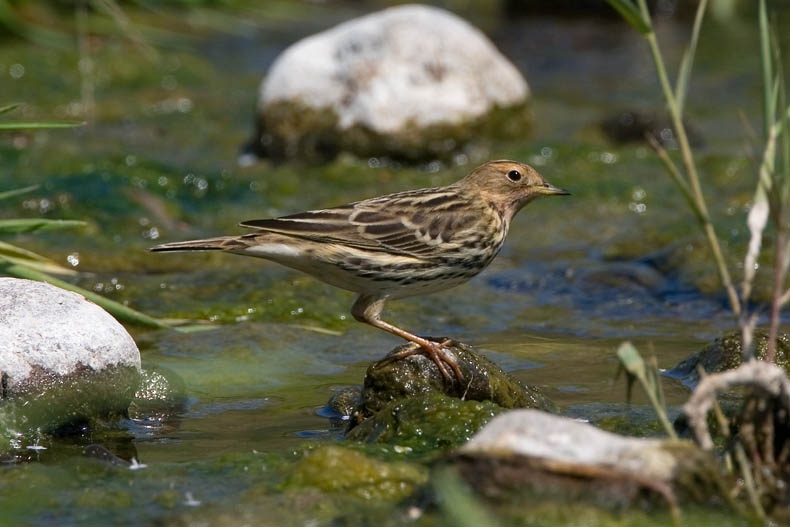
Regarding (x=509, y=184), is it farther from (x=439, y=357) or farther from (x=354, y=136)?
(x=354, y=136)

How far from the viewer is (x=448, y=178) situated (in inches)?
461

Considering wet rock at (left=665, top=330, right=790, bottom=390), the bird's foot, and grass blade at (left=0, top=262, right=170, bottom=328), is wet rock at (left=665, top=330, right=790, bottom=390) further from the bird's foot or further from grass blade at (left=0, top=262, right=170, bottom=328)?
grass blade at (left=0, top=262, right=170, bottom=328)

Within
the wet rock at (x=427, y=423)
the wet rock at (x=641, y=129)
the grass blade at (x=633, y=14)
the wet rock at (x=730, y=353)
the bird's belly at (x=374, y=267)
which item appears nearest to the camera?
the grass blade at (x=633, y=14)

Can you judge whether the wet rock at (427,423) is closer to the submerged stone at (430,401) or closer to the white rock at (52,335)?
the submerged stone at (430,401)

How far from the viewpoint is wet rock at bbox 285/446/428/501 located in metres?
4.70

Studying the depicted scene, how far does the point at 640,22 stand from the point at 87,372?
2.90 m

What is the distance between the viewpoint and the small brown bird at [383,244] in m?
6.63

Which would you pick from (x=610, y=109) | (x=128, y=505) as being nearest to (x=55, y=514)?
(x=128, y=505)

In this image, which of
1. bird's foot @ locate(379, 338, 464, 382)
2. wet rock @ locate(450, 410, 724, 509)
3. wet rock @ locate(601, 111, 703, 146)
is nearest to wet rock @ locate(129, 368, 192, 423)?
bird's foot @ locate(379, 338, 464, 382)

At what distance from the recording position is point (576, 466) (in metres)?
4.03

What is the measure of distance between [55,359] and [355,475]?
5.69 ft

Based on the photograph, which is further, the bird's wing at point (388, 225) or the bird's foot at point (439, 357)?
the bird's wing at point (388, 225)

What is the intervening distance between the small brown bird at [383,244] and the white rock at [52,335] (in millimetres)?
553

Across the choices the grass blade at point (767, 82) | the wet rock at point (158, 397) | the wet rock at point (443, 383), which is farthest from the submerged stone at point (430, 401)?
the grass blade at point (767, 82)
